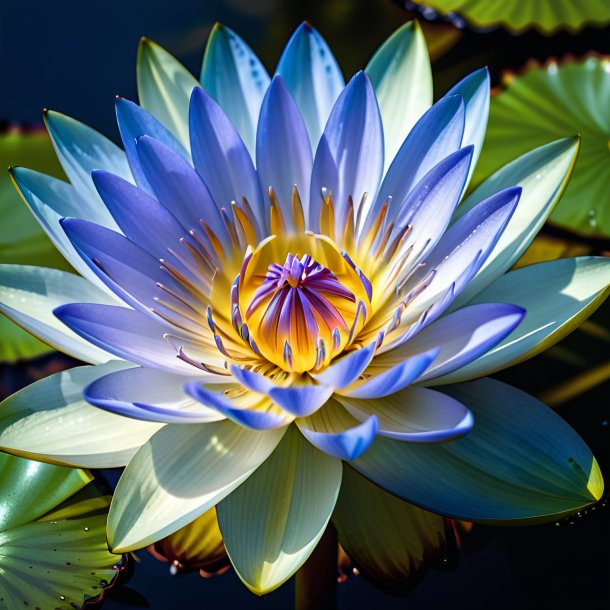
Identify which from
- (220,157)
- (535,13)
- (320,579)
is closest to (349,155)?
(220,157)

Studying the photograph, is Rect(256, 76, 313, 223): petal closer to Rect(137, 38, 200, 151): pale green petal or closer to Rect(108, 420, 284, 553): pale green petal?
Rect(137, 38, 200, 151): pale green petal

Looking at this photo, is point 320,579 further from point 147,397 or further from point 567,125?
point 567,125

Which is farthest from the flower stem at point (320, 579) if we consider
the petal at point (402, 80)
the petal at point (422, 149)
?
the petal at point (402, 80)

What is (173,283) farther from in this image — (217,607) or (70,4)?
(70,4)

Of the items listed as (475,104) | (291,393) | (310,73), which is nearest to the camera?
(291,393)

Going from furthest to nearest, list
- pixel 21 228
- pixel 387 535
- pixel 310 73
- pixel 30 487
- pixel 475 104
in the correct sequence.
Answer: pixel 21 228
pixel 310 73
pixel 475 104
pixel 30 487
pixel 387 535

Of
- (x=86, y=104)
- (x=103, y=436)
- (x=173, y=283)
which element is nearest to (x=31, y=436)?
(x=103, y=436)
